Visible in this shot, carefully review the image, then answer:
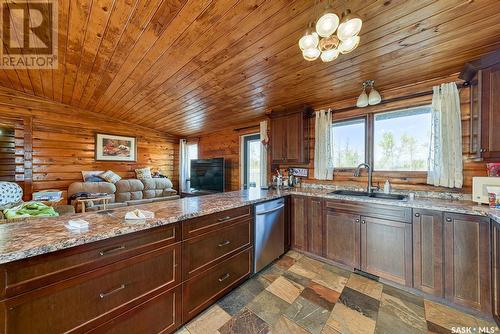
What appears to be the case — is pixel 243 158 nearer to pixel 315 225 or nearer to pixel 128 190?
pixel 315 225

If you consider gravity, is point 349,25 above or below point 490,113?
above

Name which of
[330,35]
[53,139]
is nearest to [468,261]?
[330,35]

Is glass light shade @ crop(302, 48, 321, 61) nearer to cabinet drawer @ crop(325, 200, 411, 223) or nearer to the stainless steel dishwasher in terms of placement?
the stainless steel dishwasher

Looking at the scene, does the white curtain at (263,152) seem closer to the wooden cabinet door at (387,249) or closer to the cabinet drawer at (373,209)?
the cabinet drawer at (373,209)

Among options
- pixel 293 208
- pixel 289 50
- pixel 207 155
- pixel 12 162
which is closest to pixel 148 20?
pixel 289 50

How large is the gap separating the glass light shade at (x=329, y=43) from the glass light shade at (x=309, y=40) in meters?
0.04

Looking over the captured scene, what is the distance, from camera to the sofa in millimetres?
3949

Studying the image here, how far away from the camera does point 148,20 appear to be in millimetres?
1444

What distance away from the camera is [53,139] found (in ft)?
12.9

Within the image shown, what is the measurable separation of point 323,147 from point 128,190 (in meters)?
4.46

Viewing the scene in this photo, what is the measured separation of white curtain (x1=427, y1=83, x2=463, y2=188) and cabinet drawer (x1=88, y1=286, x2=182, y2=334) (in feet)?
9.32

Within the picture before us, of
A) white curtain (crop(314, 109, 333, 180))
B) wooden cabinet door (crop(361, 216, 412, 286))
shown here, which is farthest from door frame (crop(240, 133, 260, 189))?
wooden cabinet door (crop(361, 216, 412, 286))

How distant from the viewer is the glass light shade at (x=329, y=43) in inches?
48.9

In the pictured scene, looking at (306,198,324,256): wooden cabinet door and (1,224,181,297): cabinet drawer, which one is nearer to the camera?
(1,224,181,297): cabinet drawer
